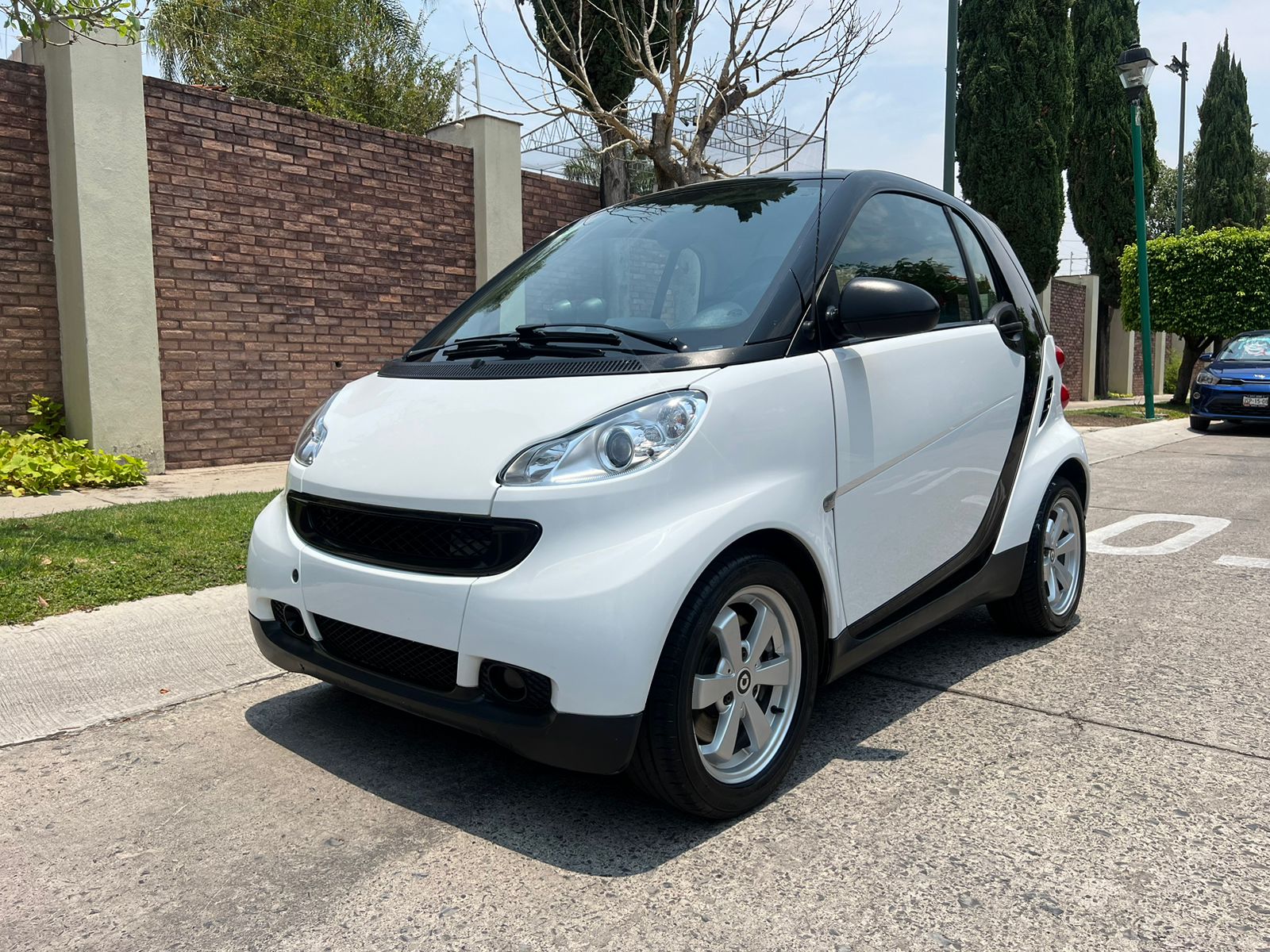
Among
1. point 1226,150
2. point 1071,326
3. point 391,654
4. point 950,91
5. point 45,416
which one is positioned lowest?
point 391,654

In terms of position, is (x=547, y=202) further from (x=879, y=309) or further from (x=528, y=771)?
(x=528, y=771)

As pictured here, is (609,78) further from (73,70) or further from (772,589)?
(772,589)

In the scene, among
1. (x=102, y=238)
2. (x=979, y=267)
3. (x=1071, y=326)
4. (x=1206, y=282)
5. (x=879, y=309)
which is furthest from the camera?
(x=1071, y=326)

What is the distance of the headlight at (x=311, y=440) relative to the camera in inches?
119

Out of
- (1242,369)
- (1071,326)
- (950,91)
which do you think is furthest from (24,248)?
(1071,326)

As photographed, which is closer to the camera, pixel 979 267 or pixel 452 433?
pixel 452 433

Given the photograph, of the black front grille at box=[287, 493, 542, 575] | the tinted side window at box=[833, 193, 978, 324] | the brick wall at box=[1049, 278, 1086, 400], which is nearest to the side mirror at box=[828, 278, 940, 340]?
the tinted side window at box=[833, 193, 978, 324]

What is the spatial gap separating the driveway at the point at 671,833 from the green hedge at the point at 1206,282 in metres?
18.8

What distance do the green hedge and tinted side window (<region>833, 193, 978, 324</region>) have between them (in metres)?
18.0

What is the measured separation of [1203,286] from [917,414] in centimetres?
2032

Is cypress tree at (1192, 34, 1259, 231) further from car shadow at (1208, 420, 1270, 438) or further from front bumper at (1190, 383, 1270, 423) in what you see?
front bumper at (1190, 383, 1270, 423)

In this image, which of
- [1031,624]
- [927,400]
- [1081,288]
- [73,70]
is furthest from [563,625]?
[1081,288]

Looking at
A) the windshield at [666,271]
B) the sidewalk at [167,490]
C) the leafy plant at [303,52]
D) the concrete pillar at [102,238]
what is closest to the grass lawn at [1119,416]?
the sidewalk at [167,490]

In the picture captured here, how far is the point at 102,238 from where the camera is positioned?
26.1 feet
